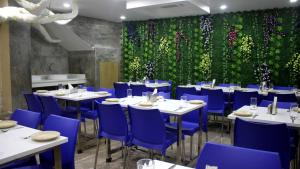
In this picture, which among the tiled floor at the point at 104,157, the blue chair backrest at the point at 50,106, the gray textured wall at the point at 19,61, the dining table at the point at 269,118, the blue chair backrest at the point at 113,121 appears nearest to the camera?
the dining table at the point at 269,118

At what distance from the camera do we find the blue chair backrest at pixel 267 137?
6.83 ft

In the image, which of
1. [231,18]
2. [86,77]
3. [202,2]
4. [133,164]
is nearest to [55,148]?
[133,164]

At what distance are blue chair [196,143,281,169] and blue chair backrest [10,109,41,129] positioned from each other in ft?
5.48

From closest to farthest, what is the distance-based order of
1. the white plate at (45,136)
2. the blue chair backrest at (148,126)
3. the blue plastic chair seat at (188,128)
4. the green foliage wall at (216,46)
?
the white plate at (45,136) < the blue chair backrest at (148,126) < the blue plastic chair seat at (188,128) < the green foliage wall at (216,46)

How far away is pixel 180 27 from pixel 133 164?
5.00 metres

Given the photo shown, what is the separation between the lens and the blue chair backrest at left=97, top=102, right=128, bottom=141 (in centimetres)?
277

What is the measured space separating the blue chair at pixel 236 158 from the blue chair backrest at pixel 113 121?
1404 millimetres

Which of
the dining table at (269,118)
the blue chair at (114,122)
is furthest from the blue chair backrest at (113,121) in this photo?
the dining table at (269,118)

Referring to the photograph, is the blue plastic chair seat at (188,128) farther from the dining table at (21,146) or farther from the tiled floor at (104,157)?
the dining table at (21,146)

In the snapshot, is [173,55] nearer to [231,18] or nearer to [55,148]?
[231,18]

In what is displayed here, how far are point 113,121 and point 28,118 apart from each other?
88cm

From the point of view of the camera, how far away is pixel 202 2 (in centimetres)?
573

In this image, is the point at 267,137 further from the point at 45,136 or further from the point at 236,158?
the point at 45,136

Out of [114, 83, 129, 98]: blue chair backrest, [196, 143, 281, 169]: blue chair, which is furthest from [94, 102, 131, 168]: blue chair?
[114, 83, 129, 98]: blue chair backrest
